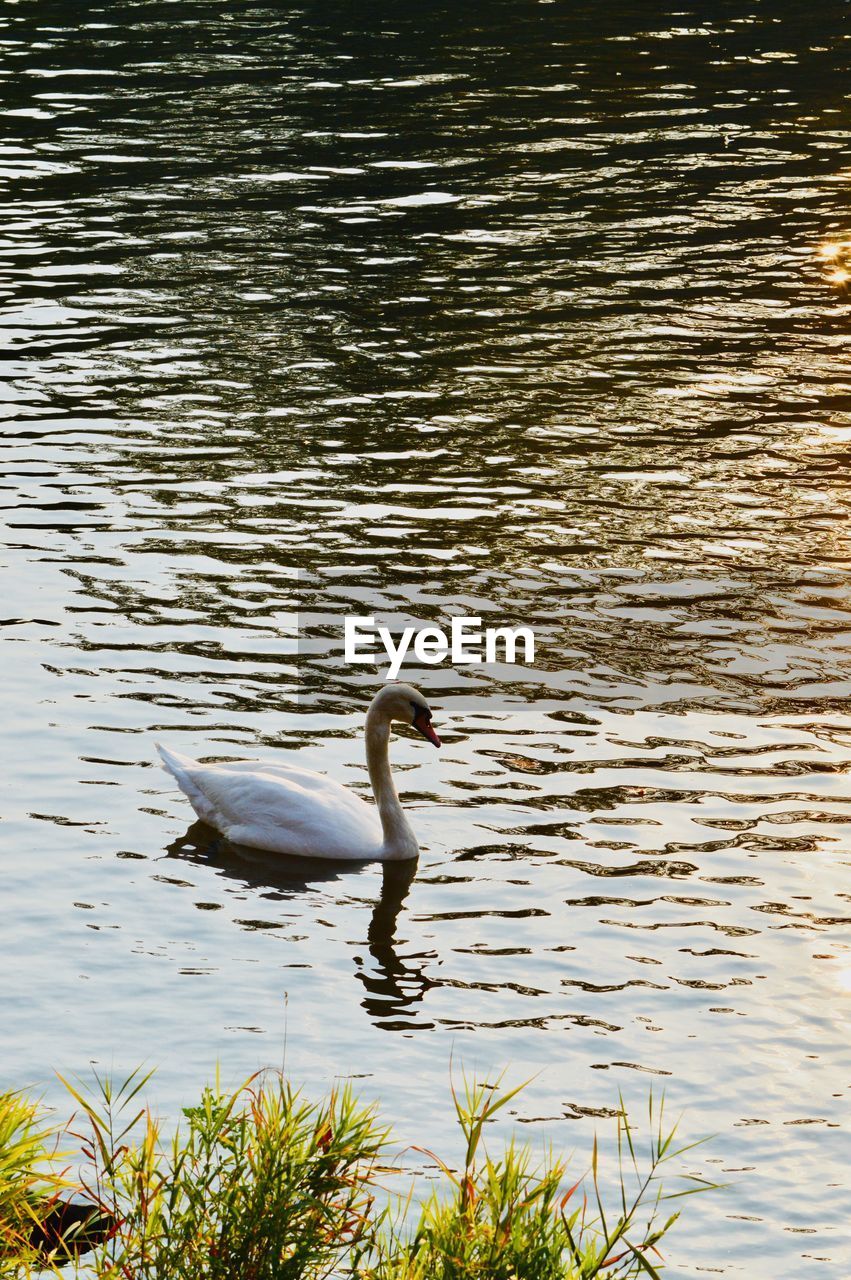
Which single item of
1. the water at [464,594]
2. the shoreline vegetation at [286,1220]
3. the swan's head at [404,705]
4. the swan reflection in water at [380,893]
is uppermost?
the shoreline vegetation at [286,1220]

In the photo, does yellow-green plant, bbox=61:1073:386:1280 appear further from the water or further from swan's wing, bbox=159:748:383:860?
swan's wing, bbox=159:748:383:860

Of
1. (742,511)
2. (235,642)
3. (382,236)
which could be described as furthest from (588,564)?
(382,236)

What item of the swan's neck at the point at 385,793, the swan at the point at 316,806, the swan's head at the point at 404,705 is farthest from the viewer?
the swan's head at the point at 404,705

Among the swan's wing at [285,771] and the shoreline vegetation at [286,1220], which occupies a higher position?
the shoreline vegetation at [286,1220]

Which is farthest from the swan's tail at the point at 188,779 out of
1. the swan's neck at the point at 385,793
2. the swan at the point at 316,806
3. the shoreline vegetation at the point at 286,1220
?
the shoreline vegetation at the point at 286,1220

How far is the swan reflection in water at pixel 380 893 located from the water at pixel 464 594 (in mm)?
39

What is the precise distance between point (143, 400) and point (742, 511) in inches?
286

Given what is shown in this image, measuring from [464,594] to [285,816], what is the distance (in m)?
4.26

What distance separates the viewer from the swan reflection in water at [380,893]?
38.7ft

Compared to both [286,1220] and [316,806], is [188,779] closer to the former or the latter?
[316,806]

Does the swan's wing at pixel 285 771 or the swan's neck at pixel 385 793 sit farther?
the swan's wing at pixel 285 771

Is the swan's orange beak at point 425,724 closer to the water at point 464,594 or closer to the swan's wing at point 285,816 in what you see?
the water at point 464,594

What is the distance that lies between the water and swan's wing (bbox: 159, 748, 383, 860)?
0.72 feet

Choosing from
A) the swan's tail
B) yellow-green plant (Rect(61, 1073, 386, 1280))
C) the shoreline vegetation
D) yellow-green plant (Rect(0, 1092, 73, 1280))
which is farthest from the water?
yellow-green plant (Rect(0, 1092, 73, 1280))
